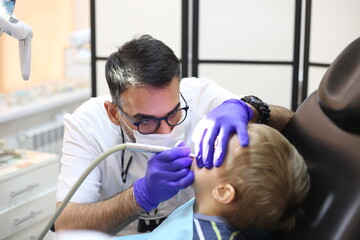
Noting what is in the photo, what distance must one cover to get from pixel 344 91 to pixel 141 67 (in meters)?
0.57

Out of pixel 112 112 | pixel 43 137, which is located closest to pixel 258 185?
pixel 112 112

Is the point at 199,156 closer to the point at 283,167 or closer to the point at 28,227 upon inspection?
the point at 283,167

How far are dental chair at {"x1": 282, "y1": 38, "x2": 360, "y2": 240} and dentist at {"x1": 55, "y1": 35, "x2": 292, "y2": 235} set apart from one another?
19 centimetres

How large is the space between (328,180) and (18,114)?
7.64 feet

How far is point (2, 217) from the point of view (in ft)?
7.25

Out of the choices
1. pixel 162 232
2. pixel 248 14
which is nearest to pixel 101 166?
pixel 162 232

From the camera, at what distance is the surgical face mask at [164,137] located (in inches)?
60.0

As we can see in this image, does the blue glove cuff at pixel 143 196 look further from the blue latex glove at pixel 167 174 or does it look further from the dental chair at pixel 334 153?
the dental chair at pixel 334 153

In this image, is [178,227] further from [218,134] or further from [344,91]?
[344,91]

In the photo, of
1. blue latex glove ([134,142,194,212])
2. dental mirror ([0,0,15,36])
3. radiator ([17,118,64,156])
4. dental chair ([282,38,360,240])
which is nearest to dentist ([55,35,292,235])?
blue latex glove ([134,142,194,212])

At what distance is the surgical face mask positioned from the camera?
1523 mm

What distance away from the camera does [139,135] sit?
1.54m

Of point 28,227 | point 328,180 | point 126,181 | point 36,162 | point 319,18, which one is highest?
point 319,18

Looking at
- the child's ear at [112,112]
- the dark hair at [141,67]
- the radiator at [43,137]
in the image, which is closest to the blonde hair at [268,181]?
the dark hair at [141,67]
